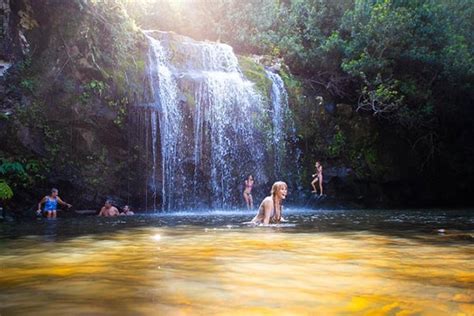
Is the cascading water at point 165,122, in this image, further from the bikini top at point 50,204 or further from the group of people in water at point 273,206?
the group of people in water at point 273,206

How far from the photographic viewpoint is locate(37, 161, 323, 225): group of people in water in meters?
9.15

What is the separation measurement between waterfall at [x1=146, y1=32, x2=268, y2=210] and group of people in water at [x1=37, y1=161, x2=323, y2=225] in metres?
0.65

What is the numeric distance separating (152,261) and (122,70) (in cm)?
1254

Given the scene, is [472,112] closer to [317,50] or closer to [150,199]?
[317,50]

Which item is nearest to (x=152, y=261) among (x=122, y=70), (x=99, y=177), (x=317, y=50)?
(x=99, y=177)

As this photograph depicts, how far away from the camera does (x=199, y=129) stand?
55.3 feet

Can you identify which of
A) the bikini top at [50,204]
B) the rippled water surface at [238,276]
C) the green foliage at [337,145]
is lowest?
the rippled water surface at [238,276]

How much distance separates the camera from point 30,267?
170 inches

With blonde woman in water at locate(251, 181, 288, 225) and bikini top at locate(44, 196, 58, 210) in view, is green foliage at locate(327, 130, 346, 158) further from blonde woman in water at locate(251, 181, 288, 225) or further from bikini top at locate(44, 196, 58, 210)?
bikini top at locate(44, 196, 58, 210)

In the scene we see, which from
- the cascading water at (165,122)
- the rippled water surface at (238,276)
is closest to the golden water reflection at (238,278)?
the rippled water surface at (238,276)

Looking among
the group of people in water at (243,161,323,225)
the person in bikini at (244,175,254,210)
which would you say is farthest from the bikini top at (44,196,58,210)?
the group of people in water at (243,161,323,225)

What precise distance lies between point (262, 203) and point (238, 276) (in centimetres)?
553

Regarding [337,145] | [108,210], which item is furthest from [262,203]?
[337,145]

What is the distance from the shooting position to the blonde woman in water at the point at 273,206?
8938mm
